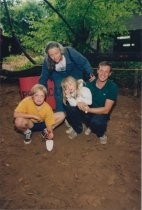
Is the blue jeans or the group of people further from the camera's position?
the blue jeans

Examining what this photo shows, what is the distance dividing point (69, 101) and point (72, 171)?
1035 mm

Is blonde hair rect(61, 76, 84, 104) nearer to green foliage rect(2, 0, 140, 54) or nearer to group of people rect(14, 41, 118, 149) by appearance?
group of people rect(14, 41, 118, 149)

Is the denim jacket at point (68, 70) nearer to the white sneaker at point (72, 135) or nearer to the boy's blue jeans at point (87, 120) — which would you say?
the boy's blue jeans at point (87, 120)

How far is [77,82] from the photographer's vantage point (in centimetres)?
442

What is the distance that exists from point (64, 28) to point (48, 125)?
6005mm

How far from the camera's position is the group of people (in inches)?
168

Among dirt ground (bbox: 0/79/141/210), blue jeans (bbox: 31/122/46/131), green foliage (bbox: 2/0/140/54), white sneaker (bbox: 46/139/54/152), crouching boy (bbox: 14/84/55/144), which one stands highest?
green foliage (bbox: 2/0/140/54)

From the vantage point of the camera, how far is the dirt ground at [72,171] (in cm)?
Result: 339

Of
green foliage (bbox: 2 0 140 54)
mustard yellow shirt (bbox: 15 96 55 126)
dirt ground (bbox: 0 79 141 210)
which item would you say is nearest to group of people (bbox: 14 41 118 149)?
mustard yellow shirt (bbox: 15 96 55 126)

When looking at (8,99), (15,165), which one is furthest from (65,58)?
(8,99)

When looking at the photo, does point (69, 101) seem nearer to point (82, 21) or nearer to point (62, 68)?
point (62, 68)

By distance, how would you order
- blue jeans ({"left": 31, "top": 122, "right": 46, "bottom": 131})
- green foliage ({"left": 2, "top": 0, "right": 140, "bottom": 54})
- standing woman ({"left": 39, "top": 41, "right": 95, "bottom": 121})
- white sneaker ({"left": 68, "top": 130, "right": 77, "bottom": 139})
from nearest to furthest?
blue jeans ({"left": 31, "top": 122, "right": 46, "bottom": 131}) < standing woman ({"left": 39, "top": 41, "right": 95, "bottom": 121}) < white sneaker ({"left": 68, "top": 130, "right": 77, "bottom": 139}) < green foliage ({"left": 2, "top": 0, "right": 140, "bottom": 54})

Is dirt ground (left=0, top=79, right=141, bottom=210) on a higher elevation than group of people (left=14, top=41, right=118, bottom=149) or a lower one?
lower

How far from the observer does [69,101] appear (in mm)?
4406
